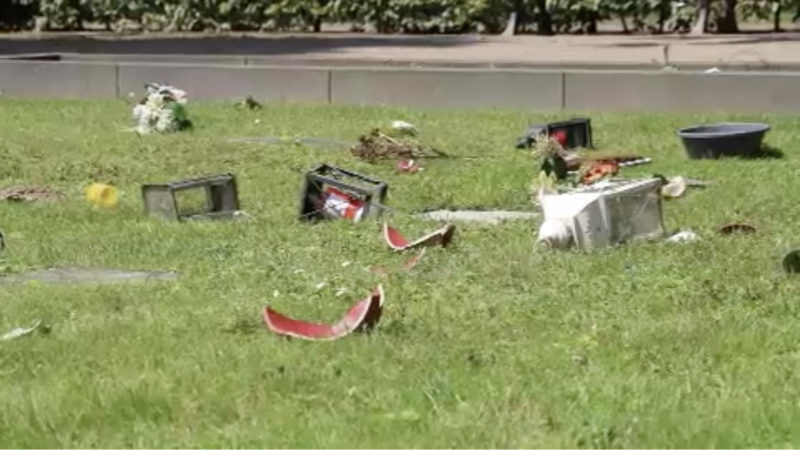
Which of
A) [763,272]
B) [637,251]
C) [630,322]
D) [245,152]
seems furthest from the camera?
[245,152]

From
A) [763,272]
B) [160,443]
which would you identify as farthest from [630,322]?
[160,443]

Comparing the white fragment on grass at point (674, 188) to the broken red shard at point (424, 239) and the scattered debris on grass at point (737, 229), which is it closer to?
the scattered debris on grass at point (737, 229)

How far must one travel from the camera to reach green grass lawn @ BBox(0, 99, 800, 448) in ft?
14.3

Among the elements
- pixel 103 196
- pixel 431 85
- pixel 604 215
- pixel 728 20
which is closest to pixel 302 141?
pixel 431 85

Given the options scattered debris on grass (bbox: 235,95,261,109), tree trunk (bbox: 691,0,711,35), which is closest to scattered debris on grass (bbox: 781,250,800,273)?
scattered debris on grass (bbox: 235,95,261,109)

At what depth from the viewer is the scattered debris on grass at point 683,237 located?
7309 mm

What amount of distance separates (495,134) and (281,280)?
20.5ft

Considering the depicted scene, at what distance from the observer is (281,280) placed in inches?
257

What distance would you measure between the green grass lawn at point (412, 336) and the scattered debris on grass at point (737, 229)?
83 millimetres

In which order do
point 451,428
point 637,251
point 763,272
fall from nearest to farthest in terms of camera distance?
1. point 451,428
2. point 763,272
3. point 637,251

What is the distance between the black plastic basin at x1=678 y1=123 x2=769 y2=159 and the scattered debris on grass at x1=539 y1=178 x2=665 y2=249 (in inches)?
131

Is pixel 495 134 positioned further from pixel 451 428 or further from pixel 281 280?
pixel 451 428

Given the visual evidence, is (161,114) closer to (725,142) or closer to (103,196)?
(103,196)

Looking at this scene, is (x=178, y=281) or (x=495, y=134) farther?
(x=495, y=134)
